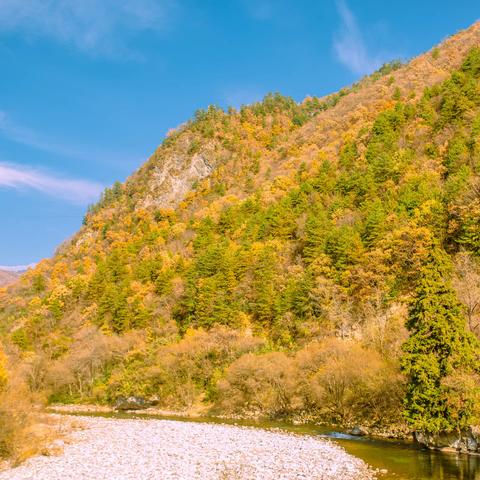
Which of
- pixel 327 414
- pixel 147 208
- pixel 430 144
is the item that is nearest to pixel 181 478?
pixel 327 414

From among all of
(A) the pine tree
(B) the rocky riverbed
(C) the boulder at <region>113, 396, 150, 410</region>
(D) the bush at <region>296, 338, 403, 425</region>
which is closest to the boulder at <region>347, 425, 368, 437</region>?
(D) the bush at <region>296, 338, 403, 425</region>

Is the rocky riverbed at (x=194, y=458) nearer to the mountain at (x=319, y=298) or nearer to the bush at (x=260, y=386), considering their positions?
the mountain at (x=319, y=298)

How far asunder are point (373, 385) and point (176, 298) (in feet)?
177

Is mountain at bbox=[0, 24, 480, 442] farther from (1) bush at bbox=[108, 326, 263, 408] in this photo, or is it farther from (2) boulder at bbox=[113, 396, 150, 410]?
(2) boulder at bbox=[113, 396, 150, 410]

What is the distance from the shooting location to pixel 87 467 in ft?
89.1

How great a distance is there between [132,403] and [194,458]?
41.0m

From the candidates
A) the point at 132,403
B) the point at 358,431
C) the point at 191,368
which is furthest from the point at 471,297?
the point at 132,403

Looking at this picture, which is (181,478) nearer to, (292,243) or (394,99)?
(292,243)

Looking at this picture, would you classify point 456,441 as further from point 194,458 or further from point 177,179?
point 177,179

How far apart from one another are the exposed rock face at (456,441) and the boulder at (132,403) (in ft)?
147

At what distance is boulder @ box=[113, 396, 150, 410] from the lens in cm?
6756

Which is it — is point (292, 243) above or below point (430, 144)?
below

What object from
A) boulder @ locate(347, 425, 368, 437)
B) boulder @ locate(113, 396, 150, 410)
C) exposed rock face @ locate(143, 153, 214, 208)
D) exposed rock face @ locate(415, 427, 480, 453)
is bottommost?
boulder @ locate(113, 396, 150, 410)

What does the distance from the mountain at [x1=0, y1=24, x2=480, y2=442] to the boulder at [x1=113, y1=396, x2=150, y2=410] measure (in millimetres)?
1072
